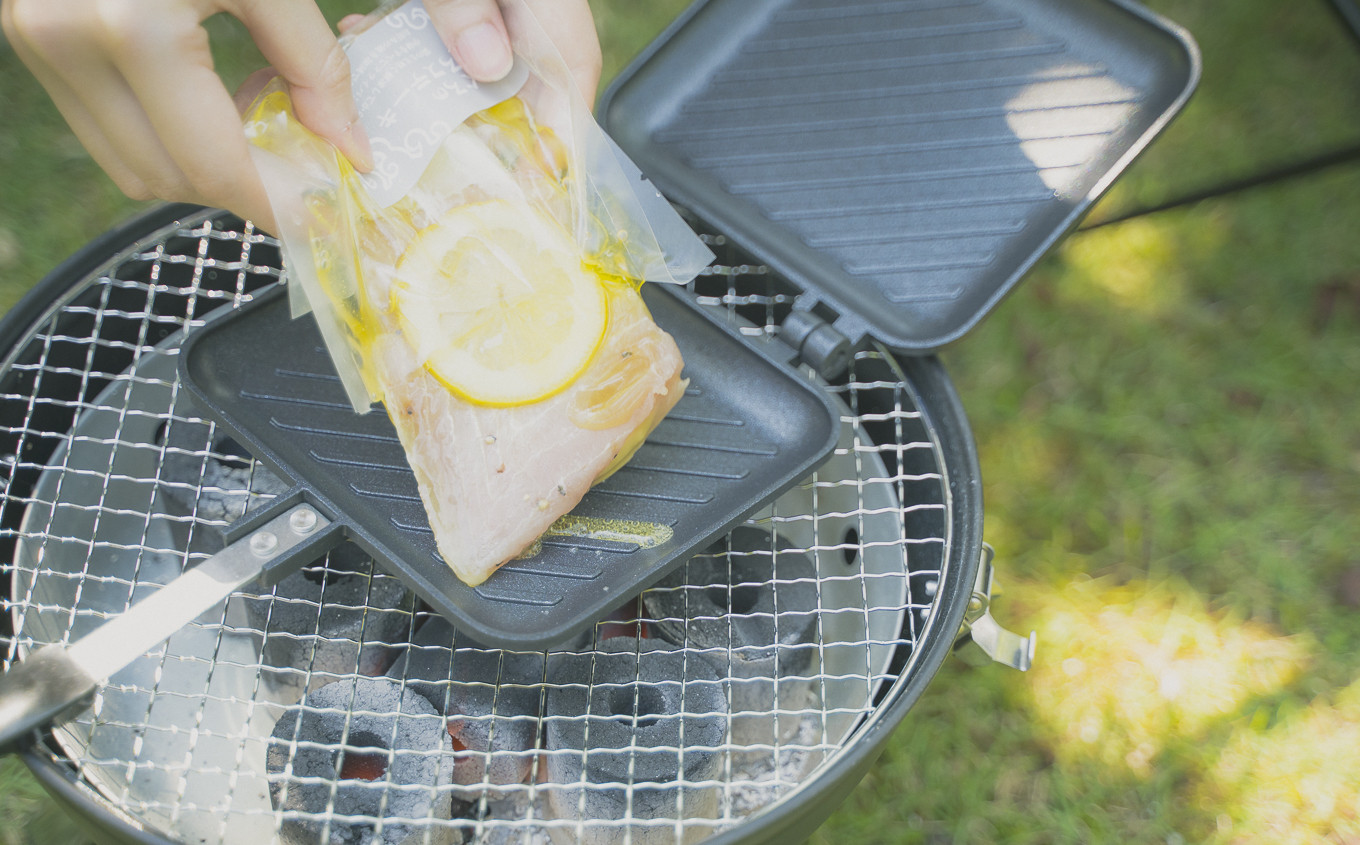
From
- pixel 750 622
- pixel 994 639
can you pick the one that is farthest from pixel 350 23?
pixel 994 639

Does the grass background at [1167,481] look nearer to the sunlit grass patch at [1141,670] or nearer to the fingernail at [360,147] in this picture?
the sunlit grass patch at [1141,670]

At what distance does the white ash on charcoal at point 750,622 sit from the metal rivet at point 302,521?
628mm

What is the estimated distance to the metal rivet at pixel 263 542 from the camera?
1.57 meters

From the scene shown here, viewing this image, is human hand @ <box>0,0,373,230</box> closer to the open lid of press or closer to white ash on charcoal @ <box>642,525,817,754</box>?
the open lid of press

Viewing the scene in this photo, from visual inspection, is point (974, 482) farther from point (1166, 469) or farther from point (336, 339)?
point (1166, 469)

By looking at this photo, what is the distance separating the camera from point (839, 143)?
2.23 m

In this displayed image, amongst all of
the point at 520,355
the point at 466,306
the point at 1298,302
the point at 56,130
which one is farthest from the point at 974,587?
the point at 56,130

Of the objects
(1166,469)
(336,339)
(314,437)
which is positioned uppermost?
(336,339)

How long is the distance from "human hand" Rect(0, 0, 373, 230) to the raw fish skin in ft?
1.30

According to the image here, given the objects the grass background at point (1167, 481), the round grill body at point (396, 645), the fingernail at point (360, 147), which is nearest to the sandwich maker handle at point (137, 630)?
the round grill body at point (396, 645)

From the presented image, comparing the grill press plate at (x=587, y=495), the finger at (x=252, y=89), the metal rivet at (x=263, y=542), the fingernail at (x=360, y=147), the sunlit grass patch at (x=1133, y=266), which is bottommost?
the sunlit grass patch at (x=1133, y=266)

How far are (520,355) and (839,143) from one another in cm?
93

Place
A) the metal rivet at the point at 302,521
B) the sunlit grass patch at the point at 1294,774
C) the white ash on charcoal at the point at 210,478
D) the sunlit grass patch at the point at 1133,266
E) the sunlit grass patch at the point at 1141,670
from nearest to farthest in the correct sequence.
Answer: the metal rivet at the point at 302,521
the white ash on charcoal at the point at 210,478
the sunlit grass patch at the point at 1294,774
the sunlit grass patch at the point at 1141,670
the sunlit grass patch at the point at 1133,266

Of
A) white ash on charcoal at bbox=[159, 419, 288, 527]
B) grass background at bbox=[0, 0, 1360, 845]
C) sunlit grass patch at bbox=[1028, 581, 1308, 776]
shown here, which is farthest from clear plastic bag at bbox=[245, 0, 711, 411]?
sunlit grass patch at bbox=[1028, 581, 1308, 776]
